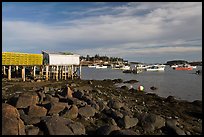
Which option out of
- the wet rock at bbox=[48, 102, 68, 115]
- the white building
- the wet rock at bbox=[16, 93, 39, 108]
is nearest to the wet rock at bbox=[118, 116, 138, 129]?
the wet rock at bbox=[48, 102, 68, 115]

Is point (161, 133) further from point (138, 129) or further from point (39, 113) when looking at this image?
point (39, 113)

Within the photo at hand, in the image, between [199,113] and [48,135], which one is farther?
[199,113]

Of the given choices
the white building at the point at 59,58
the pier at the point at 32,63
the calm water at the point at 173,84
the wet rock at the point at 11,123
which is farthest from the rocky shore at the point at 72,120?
the white building at the point at 59,58

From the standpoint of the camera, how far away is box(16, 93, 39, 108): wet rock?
548 inches

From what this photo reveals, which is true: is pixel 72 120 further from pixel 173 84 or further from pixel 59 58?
pixel 173 84

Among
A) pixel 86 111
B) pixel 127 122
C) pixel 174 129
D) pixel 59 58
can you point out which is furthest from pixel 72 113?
pixel 59 58

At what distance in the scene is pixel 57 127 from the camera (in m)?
11.6

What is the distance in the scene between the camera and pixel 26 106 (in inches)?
550

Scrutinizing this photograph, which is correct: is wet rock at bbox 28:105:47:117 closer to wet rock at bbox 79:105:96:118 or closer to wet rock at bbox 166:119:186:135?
wet rock at bbox 79:105:96:118

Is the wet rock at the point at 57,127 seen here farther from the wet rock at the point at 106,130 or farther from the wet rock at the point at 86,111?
the wet rock at the point at 86,111

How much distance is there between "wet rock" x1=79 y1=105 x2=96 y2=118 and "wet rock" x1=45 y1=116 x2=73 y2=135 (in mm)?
2371

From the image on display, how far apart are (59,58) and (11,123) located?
116 ft

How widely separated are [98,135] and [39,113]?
3189mm

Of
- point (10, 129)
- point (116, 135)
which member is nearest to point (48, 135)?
point (10, 129)
